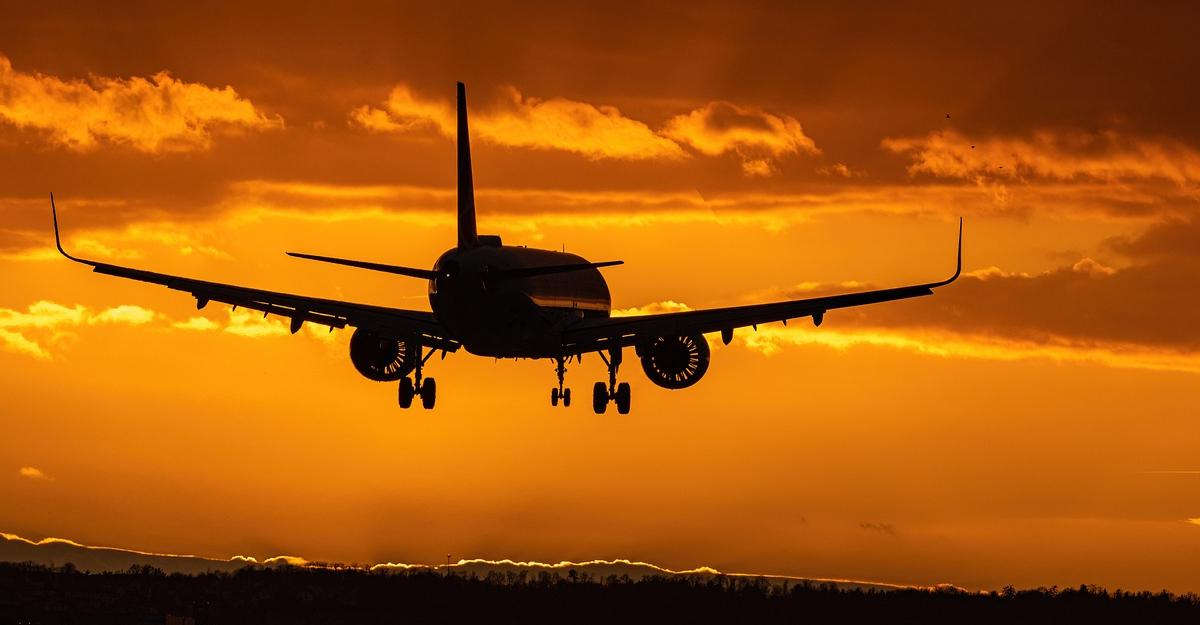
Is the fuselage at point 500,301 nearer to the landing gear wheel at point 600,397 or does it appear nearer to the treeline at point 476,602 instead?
the landing gear wheel at point 600,397

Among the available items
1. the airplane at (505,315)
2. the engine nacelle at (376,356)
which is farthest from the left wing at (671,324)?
the engine nacelle at (376,356)

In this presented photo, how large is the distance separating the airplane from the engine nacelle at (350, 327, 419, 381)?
0.06 metres

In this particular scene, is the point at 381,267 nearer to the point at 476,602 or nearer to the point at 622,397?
the point at 622,397

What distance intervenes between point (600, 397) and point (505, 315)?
10.6m

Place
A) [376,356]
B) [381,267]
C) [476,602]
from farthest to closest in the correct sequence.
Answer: [476,602], [376,356], [381,267]

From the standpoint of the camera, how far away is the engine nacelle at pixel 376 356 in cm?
10025

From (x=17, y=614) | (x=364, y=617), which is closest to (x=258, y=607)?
(x=364, y=617)

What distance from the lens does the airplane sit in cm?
8475

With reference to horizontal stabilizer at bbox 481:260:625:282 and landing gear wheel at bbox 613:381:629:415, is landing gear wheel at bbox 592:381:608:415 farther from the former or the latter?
horizontal stabilizer at bbox 481:260:625:282

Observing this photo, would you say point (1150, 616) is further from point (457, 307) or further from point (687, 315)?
point (457, 307)

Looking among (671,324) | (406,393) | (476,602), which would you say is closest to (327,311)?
(406,393)

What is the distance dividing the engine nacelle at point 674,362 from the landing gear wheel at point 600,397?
5.54 meters

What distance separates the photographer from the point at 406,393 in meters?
92.5

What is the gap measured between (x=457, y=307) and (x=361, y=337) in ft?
57.6
